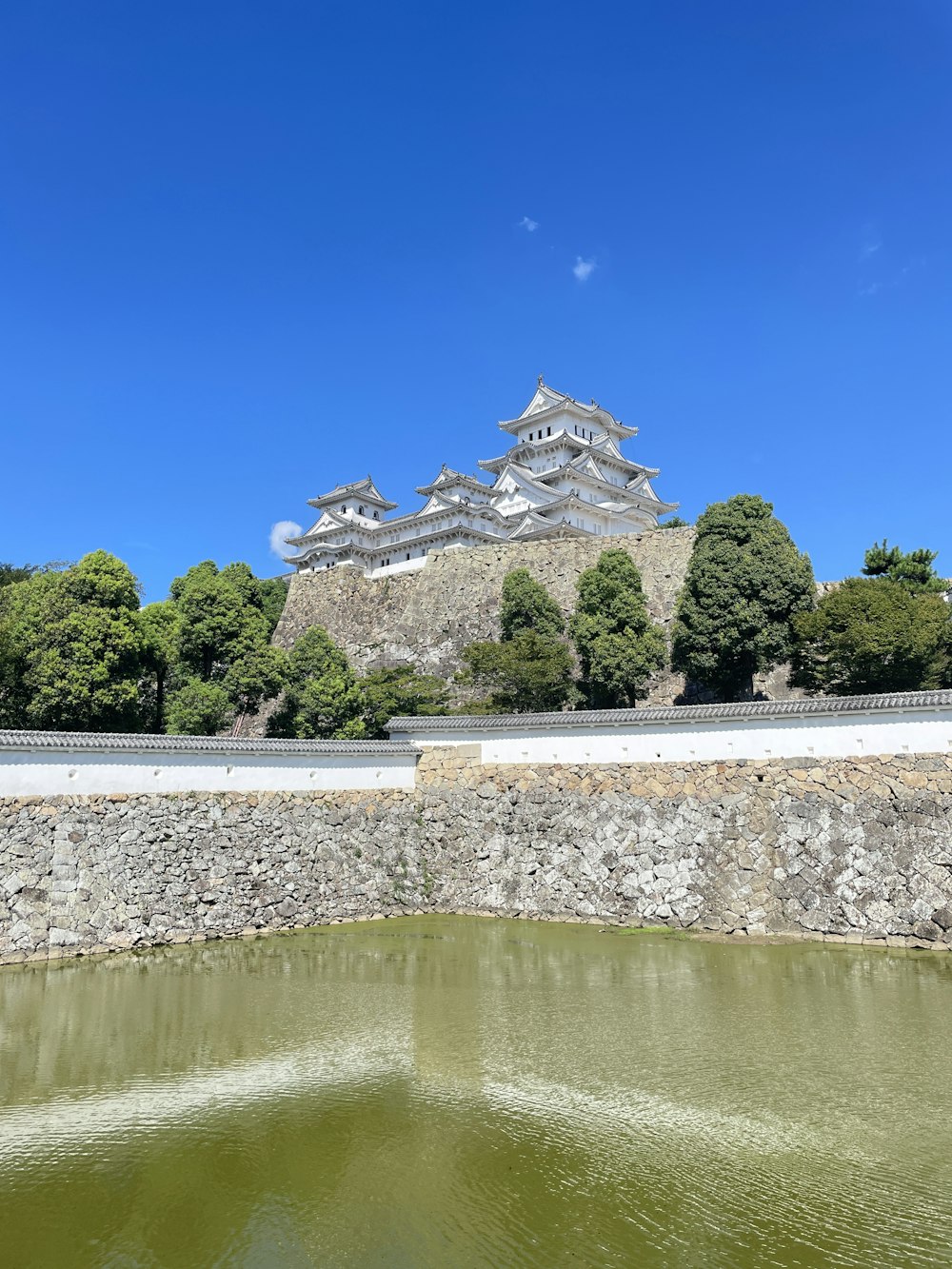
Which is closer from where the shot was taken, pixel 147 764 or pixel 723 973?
pixel 723 973

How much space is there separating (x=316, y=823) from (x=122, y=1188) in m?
7.75

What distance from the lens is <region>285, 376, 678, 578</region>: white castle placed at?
31.1 metres

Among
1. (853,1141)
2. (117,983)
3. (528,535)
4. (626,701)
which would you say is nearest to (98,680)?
(117,983)

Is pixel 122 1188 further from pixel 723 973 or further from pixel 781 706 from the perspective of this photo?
pixel 781 706

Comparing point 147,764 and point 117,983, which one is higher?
point 147,764

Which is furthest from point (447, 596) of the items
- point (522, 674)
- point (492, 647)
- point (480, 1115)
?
point (480, 1115)

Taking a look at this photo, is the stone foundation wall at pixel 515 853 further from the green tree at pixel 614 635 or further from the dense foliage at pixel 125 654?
the green tree at pixel 614 635

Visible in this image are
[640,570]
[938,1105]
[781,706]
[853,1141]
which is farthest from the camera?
[640,570]

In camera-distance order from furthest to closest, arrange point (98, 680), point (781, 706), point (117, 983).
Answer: point (98, 680)
point (781, 706)
point (117, 983)

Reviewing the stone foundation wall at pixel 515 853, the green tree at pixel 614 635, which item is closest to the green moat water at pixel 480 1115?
the stone foundation wall at pixel 515 853

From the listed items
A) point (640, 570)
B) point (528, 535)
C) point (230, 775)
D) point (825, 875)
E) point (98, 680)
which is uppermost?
point (528, 535)

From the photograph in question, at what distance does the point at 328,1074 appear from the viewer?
6465mm

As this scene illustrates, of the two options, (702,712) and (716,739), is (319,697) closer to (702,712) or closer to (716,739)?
(702,712)

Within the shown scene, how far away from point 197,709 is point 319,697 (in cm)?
269
